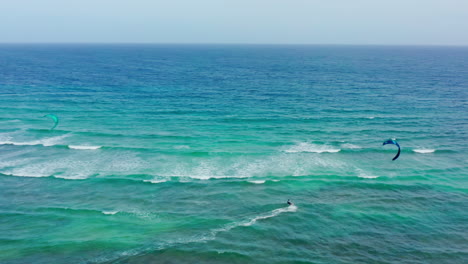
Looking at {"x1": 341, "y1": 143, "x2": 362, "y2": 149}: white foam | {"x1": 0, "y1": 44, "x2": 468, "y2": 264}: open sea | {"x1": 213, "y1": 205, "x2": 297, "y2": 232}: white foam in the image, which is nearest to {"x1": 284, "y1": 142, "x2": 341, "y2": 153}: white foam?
{"x1": 0, "y1": 44, "x2": 468, "y2": 264}: open sea

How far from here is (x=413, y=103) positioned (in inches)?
2899

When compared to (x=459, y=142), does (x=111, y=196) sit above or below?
below

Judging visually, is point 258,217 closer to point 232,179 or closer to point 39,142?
point 232,179

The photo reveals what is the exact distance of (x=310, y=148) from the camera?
50781mm

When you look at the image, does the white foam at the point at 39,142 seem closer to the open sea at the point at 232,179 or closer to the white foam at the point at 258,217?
the open sea at the point at 232,179

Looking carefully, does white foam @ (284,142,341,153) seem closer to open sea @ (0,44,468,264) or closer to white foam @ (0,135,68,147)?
open sea @ (0,44,468,264)

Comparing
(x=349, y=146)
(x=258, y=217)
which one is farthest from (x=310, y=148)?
(x=258, y=217)

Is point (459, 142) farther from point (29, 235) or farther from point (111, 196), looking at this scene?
point (29, 235)

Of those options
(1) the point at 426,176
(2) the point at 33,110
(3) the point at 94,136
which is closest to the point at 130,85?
(2) the point at 33,110

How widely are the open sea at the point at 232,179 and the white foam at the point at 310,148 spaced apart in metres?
0.34

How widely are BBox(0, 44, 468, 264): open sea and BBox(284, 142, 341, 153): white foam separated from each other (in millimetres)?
339

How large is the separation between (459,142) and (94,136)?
5359 cm

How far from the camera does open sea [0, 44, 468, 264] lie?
101 ft

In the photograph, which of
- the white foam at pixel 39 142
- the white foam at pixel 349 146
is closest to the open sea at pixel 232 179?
the white foam at pixel 39 142
